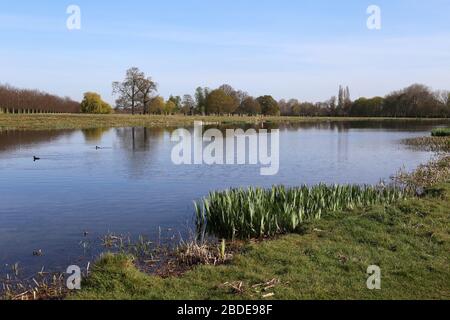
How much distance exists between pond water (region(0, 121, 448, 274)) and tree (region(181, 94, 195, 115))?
86.1 m

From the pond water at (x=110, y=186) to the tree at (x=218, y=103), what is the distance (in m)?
74.6

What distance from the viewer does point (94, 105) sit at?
98.1 meters

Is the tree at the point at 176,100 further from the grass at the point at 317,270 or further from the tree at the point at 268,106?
the grass at the point at 317,270

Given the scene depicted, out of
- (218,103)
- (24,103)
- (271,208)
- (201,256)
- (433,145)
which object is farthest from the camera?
(218,103)

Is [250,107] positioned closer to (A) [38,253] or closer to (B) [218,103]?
(B) [218,103]

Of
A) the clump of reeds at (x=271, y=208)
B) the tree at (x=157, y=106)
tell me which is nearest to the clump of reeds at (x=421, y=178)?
the clump of reeds at (x=271, y=208)

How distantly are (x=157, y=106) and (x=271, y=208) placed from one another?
3773 inches

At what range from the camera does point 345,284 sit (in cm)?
669

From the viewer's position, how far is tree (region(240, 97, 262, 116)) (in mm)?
118438

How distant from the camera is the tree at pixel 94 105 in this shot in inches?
3856

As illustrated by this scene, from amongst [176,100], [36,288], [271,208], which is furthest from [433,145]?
[176,100]

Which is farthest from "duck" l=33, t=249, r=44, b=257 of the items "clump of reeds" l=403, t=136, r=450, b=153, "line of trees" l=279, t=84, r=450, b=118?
"line of trees" l=279, t=84, r=450, b=118
